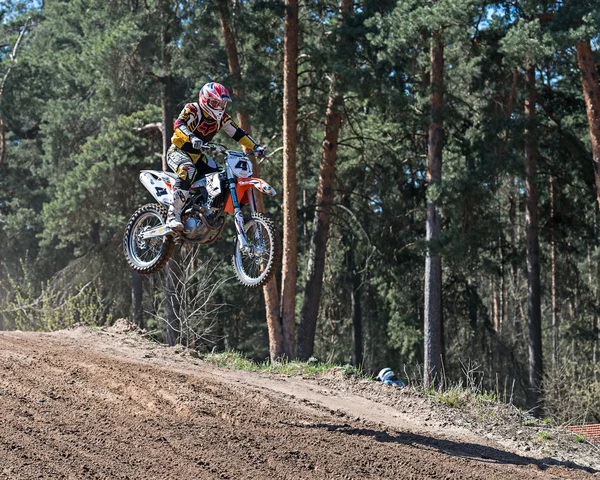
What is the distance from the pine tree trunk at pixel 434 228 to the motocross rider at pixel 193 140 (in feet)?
34.6

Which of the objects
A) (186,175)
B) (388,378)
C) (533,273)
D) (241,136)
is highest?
(241,136)

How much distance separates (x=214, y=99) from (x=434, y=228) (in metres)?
11.7

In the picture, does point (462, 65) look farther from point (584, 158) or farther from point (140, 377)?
point (140, 377)

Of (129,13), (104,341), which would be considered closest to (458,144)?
(129,13)

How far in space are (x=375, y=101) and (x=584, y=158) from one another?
8.41m

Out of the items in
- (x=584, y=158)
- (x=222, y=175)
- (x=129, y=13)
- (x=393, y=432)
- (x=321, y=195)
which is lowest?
(x=393, y=432)

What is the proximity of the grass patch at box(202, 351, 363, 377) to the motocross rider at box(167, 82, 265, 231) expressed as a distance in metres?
4.65

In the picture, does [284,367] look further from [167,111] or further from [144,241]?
[167,111]

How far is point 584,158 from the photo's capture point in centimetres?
2403

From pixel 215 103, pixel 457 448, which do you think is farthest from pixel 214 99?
pixel 457 448

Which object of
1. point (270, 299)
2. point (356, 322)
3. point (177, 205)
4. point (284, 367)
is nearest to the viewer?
point (177, 205)

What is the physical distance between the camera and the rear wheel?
1062 centimetres

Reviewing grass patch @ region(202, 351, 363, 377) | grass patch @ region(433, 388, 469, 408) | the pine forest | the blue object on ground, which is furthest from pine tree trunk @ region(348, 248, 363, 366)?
grass patch @ region(433, 388, 469, 408)

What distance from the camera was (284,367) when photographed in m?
14.2
